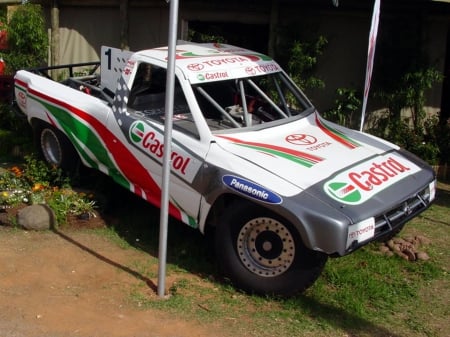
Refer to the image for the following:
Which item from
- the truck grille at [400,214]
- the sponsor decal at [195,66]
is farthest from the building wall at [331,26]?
the truck grille at [400,214]

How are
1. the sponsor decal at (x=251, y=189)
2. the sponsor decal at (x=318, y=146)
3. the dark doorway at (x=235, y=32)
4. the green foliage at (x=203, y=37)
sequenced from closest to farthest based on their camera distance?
the sponsor decal at (x=251, y=189), the sponsor decal at (x=318, y=146), the green foliage at (x=203, y=37), the dark doorway at (x=235, y=32)

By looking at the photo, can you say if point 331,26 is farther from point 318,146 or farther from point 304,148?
point 304,148

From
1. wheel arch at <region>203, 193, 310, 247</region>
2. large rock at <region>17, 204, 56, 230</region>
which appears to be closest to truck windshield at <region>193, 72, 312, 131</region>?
wheel arch at <region>203, 193, 310, 247</region>

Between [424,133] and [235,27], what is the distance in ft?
11.5

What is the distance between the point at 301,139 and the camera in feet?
18.7

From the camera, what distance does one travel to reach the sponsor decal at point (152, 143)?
212 inches

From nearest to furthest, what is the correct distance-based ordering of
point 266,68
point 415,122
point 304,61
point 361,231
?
1. point 361,231
2. point 266,68
3. point 304,61
4. point 415,122

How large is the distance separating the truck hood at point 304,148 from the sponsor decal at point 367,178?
9 centimetres

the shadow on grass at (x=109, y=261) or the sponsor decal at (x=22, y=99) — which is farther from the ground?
the sponsor decal at (x=22, y=99)

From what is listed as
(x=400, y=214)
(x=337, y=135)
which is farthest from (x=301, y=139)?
(x=400, y=214)

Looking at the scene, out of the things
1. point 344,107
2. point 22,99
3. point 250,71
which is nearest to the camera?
point 250,71

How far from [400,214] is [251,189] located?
122 cm

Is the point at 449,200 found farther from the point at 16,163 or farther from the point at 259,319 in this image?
the point at 16,163

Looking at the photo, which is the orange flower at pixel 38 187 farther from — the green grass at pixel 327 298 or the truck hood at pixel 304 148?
the truck hood at pixel 304 148
